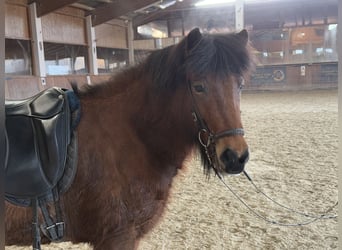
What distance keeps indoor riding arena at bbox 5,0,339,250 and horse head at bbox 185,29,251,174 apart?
6.7 inches

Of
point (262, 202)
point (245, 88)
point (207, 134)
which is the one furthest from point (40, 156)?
point (245, 88)

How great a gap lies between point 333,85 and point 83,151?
12842 millimetres

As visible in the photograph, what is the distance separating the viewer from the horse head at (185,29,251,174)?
3.52ft

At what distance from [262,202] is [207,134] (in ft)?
6.41

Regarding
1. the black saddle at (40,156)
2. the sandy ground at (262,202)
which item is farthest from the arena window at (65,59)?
the black saddle at (40,156)

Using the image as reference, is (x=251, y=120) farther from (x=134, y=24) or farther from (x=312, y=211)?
(x=134, y=24)

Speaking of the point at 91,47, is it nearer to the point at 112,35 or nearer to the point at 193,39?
the point at 112,35

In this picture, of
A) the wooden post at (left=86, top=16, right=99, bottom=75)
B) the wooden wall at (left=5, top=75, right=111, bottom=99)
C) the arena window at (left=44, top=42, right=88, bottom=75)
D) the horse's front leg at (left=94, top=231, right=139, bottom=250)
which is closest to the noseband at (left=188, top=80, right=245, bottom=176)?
the horse's front leg at (left=94, top=231, right=139, bottom=250)

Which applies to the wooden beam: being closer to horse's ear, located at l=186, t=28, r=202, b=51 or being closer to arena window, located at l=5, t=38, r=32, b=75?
arena window, located at l=5, t=38, r=32, b=75

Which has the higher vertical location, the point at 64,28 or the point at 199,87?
the point at 64,28

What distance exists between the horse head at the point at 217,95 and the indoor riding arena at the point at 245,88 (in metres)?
0.17

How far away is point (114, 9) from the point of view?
8.74m

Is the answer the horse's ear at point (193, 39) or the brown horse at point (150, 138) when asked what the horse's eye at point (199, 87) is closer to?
the brown horse at point (150, 138)

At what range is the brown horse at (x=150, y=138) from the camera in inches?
43.8
